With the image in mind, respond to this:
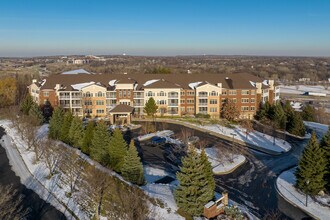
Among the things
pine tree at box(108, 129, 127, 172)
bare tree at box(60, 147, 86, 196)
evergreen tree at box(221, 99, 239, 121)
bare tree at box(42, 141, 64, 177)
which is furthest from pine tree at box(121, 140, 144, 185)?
evergreen tree at box(221, 99, 239, 121)

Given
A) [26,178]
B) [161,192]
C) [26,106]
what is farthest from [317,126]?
[26,106]

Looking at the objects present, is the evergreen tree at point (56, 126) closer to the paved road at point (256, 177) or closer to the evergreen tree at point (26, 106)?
the paved road at point (256, 177)

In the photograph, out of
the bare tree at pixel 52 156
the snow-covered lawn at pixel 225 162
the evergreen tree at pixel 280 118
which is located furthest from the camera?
the evergreen tree at pixel 280 118

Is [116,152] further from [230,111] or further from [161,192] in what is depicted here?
[230,111]

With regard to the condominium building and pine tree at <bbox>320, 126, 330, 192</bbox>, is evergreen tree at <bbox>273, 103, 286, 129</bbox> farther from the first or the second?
pine tree at <bbox>320, 126, 330, 192</bbox>

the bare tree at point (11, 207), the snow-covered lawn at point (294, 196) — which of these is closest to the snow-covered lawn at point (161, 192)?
the bare tree at point (11, 207)

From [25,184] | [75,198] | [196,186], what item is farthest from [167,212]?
[25,184]
